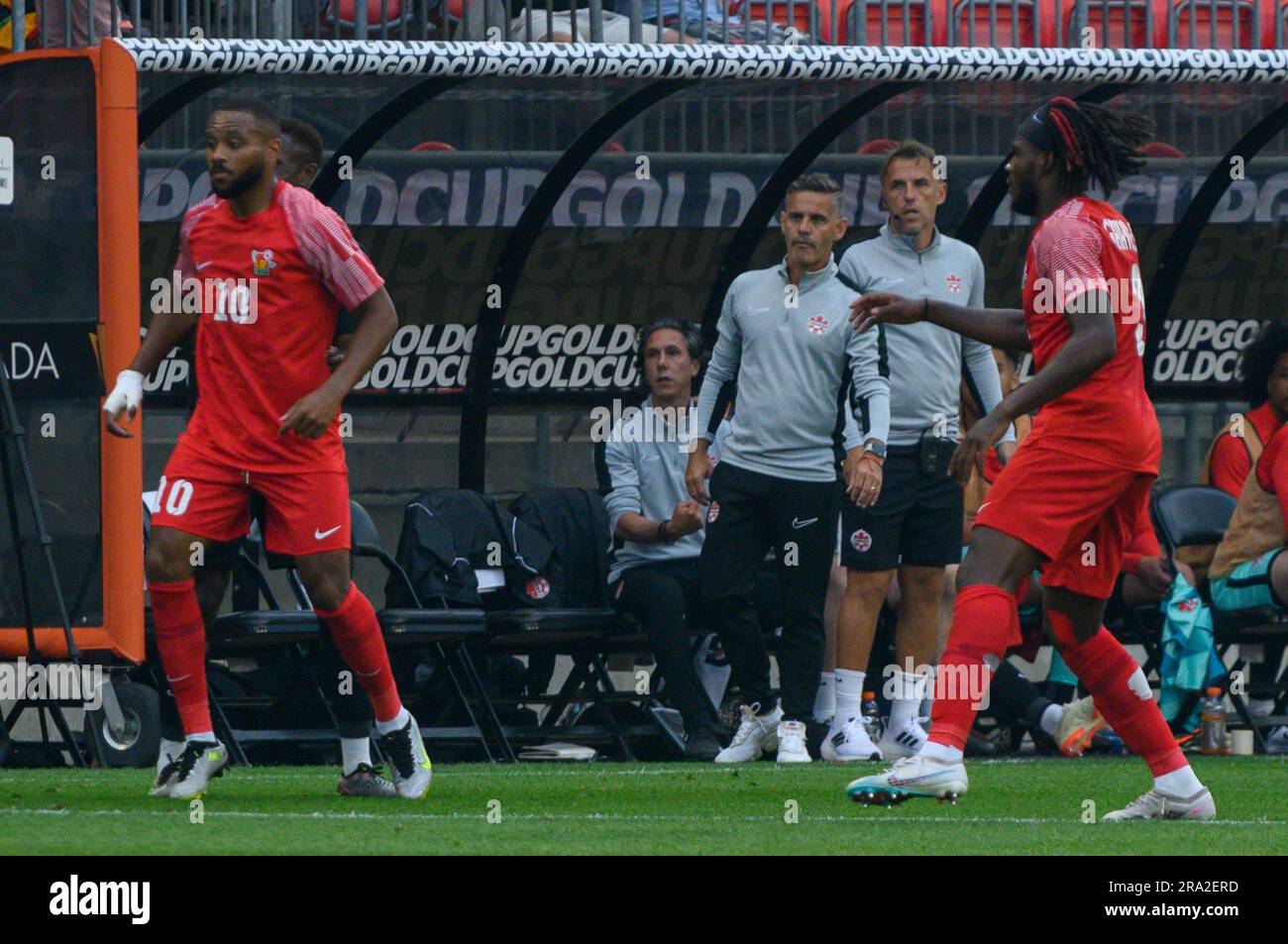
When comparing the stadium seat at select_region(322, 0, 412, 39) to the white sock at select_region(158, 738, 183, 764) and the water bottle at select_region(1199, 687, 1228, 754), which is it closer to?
the white sock at select_region(158, 738, 183, 764)

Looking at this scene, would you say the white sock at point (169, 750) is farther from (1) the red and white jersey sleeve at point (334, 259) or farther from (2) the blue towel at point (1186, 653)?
(2) the blue towel at point (1186, 653)

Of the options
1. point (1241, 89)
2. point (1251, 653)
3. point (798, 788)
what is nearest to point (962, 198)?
point (1241, 89)

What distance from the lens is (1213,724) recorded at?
1080 centimetres

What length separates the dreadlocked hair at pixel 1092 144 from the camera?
7.27m

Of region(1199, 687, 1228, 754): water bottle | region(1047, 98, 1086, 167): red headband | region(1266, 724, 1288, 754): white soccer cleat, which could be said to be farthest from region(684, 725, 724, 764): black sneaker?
region(1047, 98, 1086, 167): red headband

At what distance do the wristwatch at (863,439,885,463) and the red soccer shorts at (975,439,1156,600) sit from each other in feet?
8.57

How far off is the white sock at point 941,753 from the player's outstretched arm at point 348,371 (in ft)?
5.84

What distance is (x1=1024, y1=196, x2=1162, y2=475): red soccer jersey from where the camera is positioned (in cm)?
707

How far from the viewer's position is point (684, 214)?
11.6m

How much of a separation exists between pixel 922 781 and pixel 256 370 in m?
2.17

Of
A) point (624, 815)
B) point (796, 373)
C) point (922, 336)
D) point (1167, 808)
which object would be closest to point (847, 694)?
point (796, 373)

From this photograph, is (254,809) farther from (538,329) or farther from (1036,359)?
(538,329)

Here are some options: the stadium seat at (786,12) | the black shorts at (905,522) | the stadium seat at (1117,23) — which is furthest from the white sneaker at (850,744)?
the stadium seat at (1117,23)

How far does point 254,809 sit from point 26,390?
2.60 metres
